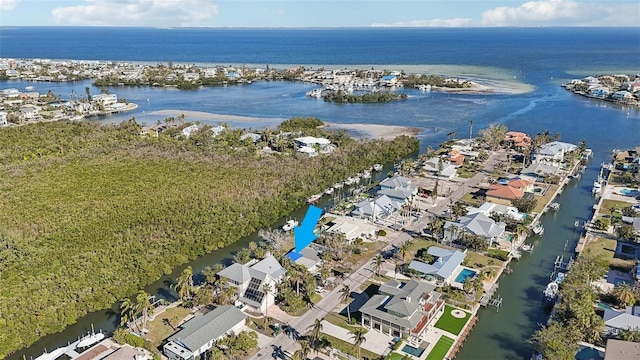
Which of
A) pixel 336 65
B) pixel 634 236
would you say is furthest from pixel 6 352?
pixel 336 65

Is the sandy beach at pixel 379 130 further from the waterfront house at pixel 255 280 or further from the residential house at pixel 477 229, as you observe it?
the waterfront house at pixel 255 280

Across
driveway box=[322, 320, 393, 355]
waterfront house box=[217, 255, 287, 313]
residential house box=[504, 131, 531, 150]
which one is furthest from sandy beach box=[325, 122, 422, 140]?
driveway box=[322, 320, 393, 355]

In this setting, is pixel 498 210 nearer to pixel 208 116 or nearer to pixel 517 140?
pixel 517 140

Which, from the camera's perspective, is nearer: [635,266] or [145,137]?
[635,266]

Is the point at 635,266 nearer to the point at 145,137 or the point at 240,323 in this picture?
the point at 240,323

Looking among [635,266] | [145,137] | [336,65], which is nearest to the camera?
[635,266]

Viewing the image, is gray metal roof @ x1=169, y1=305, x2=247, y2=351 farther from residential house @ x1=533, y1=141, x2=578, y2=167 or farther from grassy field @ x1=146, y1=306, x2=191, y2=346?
residential house @ x1=533, y1=141, x2=578, y2=167

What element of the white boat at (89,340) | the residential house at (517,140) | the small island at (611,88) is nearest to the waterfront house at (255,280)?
the white boat at (89,340)
